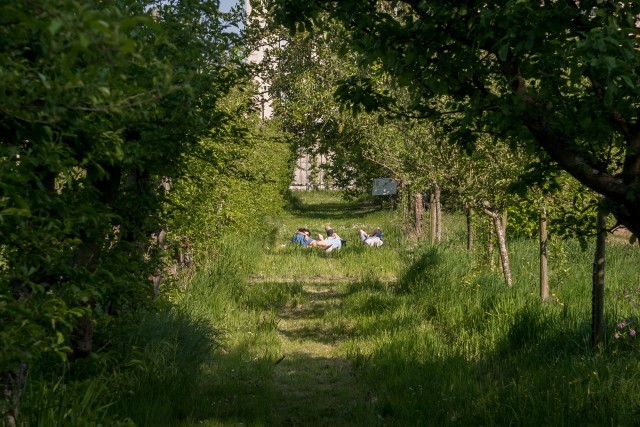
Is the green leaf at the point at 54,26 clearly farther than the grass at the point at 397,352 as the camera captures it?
No

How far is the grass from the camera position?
5.50 metres

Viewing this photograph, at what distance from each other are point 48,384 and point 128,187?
1.35 m

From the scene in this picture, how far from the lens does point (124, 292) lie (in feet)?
14.2

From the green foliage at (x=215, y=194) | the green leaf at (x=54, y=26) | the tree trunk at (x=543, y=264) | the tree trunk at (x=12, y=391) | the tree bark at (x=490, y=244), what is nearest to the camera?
the green leaf at (x=54, y=26)

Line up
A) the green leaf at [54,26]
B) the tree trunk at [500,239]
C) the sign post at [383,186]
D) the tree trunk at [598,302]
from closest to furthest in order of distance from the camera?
the green leaf at [54,26] → the tree trunk at [598,302] → the tree trunk at [500,239] → the sign post at [383,186]

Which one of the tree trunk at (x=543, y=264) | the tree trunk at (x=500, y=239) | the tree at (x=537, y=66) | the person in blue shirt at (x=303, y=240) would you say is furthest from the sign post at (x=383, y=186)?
the tree at (x=537, y=66)

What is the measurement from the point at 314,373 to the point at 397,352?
0.88m

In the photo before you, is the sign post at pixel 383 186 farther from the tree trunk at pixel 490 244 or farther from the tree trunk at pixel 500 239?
the tree trunk at pixel 500 239

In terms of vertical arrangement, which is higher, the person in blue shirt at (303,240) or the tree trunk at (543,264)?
the tree trunk at (543,264)

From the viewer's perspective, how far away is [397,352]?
300 inches

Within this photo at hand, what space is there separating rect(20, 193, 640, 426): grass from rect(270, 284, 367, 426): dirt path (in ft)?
0.06

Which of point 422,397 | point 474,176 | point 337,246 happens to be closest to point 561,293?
point 474,176

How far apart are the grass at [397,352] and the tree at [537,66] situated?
5.91 ft

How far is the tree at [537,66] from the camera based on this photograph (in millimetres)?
3773
